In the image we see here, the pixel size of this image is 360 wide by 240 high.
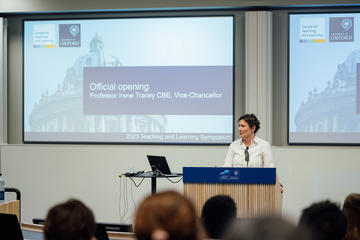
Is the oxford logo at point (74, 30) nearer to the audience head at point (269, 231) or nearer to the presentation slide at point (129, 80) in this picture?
the presentation slide at point (129, 80)

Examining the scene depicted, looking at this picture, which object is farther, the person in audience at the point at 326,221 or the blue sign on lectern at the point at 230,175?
the blue sign on lectern at the point at 230,175

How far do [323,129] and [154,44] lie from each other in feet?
8.36

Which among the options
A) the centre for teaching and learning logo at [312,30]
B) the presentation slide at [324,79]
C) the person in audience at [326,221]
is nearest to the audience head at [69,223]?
the person in audience at [326,221]

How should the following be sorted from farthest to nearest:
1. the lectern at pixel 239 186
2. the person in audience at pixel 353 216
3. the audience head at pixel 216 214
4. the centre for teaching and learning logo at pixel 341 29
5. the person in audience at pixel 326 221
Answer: the centre for teaching and learning logo at pixel 341 29 < the lectern at pixel 239 186 < the audience head at pixel 216 214 < the person in audience at pixel 353 216 < the person in audience at pixel 326 221

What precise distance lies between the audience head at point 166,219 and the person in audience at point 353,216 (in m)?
1.23

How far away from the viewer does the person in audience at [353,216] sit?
2.24 m

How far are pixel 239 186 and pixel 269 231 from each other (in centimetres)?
350

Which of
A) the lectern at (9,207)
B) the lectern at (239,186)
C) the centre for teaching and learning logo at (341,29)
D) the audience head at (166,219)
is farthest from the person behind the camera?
the centre for teaching and learning logo at (341,29)

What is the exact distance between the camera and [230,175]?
14.6ft

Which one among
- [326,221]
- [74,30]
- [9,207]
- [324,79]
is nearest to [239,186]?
[9,207]

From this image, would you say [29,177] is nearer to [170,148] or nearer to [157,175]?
[170,148]

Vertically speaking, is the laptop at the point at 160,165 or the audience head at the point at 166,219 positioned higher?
the audience head at the point at 166,219

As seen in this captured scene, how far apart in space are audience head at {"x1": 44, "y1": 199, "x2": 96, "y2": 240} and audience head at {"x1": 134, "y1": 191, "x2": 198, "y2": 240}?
1.67ft

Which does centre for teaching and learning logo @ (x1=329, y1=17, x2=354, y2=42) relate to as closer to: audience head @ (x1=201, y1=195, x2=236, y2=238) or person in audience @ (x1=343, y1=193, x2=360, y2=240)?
audience head @ (x1=201, y1=195, x2=236, y2=238)
